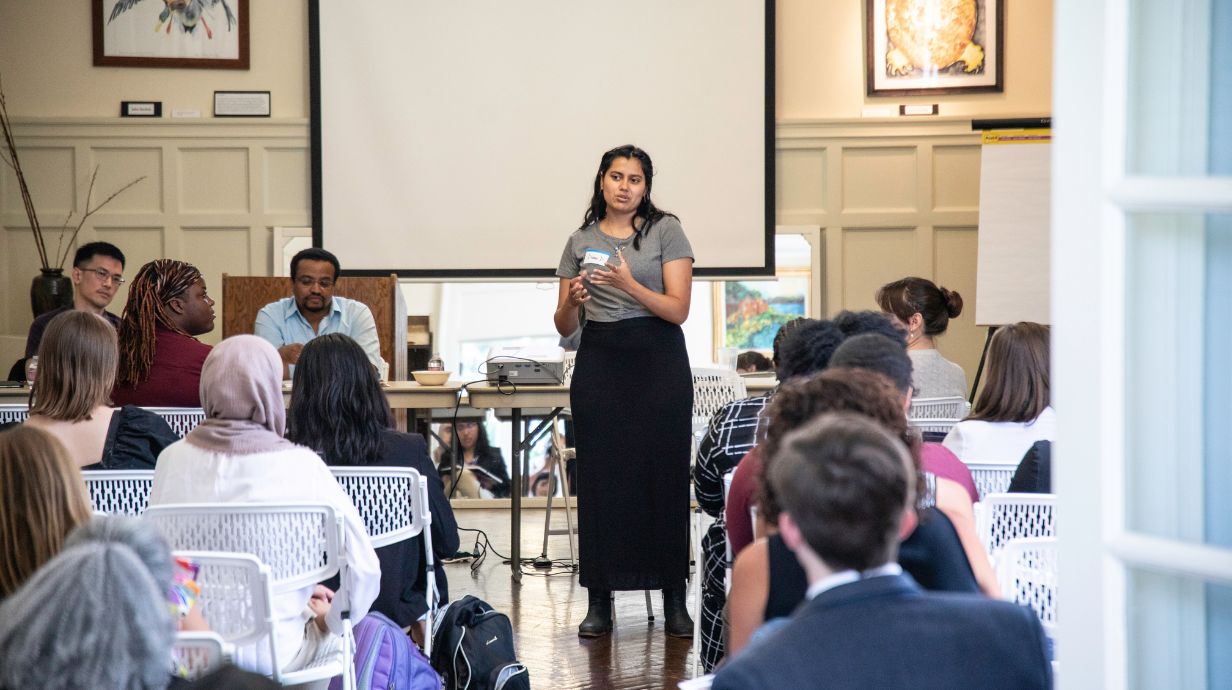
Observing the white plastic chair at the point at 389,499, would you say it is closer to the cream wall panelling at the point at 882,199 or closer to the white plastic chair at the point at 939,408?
the white plastic chair at the point at 939,408

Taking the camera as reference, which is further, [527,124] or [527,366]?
[527,124]

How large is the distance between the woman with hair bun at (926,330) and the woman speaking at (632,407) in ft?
2.80

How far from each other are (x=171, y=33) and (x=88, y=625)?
268 inches

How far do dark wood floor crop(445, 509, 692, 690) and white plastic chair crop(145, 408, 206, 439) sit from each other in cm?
123

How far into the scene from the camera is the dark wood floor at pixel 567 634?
3.59m

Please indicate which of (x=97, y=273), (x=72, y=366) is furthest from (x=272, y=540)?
(x=97, y=273)

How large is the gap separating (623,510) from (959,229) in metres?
4.21

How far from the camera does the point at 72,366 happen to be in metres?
3.00

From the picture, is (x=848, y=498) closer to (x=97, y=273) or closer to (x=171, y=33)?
(x=97, y=273)

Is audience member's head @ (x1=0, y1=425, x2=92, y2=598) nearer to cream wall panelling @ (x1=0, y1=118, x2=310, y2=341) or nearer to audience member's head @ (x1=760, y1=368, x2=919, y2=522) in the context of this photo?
audience member's head @ (x1=760, y1=368, x2=919, y2=522)

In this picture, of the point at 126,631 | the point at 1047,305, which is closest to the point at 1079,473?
the point at 126,631

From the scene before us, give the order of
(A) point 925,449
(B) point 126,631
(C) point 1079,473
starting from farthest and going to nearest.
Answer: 1. (A) point 925,449
2. (C) point 1079,473
3. (B) point 126,631

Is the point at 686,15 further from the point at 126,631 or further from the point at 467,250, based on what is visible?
the point at 126,631

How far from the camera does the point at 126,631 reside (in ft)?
4.15
